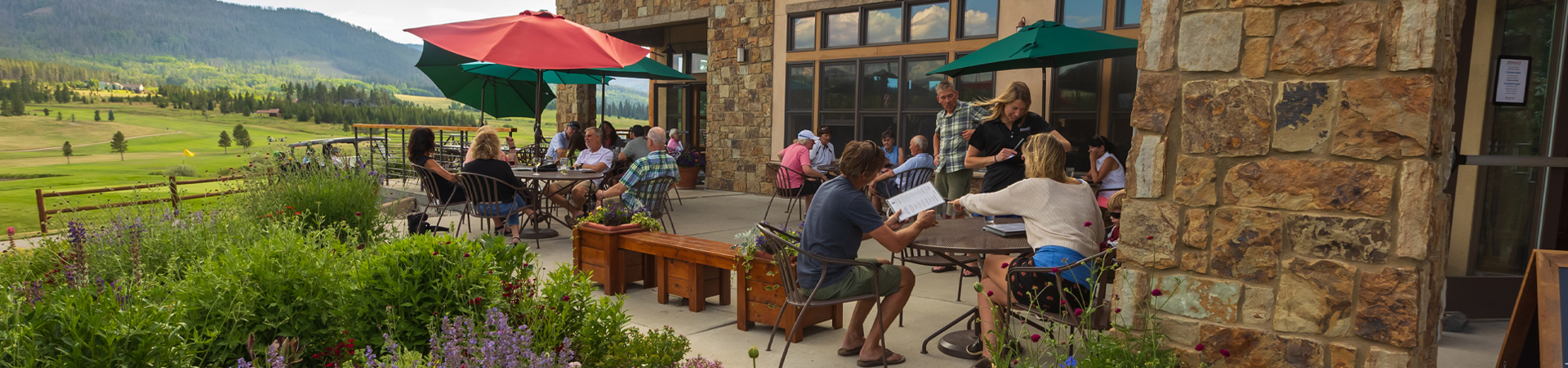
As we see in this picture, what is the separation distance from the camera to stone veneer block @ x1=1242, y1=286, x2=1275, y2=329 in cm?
215

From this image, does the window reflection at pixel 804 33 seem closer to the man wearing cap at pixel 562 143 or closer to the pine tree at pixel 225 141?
the man wearing cap at pixel 562 143

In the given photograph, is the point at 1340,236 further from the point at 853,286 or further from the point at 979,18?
the point at 979,18

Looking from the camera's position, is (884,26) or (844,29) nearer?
(884,26)

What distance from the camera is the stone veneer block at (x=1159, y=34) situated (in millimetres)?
2207

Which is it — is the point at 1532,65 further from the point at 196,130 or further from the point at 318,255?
the point at 196,130

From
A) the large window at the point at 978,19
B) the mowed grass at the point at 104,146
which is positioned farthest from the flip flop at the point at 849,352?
the mowed grass at the point at 104,146

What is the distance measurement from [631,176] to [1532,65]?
5249mm

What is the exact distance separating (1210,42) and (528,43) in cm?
497

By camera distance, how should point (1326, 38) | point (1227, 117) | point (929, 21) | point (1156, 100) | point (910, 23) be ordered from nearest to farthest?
point (1326, 38) → point (1227, 117) → point (1156, 100) → point (929, 21) → point (910, 23)

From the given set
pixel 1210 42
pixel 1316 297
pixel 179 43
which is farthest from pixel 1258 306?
pixel 179 43

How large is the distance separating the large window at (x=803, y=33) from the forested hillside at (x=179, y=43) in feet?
37.4

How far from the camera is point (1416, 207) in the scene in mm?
1918

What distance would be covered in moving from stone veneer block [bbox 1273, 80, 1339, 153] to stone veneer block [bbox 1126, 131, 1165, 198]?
0.28 meters

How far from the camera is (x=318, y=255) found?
262 centimetres
